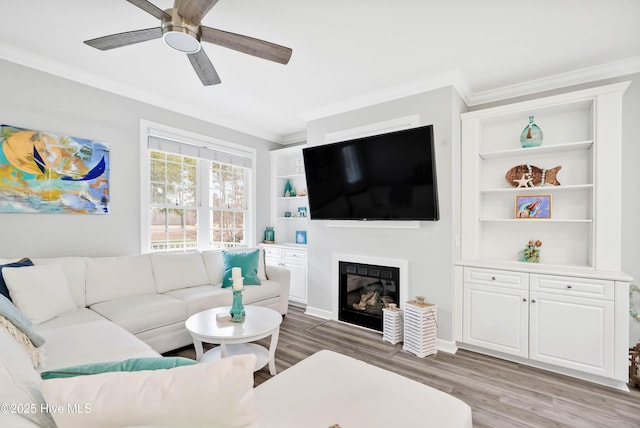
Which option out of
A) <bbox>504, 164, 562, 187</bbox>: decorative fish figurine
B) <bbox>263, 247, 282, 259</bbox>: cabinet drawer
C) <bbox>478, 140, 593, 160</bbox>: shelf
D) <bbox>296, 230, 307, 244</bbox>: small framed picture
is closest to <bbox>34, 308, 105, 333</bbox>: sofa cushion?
<bbox>263, 247, 282, 259</bbox>: cabinet drawer

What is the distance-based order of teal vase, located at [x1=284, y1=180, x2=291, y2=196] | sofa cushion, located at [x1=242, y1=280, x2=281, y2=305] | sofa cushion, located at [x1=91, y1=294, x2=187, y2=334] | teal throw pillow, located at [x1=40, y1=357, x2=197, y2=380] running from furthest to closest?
teal vase, located at [x1=284, y1=180, x2=291, y2=196], sofa cushion, located at [x1=242, y1=280, x2=281, y2=305], sofa cushion, located at [x1=91, y1=294, x2=187, y2=334], teal throw pillow, located at [x1=40, y1=357, x2=197, y2=380]

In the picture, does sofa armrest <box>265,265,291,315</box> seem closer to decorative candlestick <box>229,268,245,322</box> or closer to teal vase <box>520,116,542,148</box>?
decorative candlestick <box>229,268,245,322</box>

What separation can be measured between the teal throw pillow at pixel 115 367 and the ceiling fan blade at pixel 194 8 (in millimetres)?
1617

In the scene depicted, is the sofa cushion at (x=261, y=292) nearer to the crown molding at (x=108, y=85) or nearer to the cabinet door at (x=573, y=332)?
the crown molding at (x=108, y=85)

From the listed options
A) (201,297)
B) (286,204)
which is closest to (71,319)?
(201,297)

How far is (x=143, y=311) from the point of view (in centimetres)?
253

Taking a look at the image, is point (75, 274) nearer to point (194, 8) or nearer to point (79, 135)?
point (79, 135)

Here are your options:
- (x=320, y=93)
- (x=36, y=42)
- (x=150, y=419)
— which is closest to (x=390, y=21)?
(x=320, y=93)

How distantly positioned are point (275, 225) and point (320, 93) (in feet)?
7.55

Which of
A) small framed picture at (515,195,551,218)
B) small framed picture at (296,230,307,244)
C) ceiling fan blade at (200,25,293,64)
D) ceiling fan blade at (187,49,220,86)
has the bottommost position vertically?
small framed picture at (296,230,307,244)

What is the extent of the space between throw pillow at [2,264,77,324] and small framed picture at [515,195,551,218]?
404cm

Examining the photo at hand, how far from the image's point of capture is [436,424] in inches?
44.3

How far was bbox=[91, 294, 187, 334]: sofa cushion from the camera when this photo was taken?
2.44 m

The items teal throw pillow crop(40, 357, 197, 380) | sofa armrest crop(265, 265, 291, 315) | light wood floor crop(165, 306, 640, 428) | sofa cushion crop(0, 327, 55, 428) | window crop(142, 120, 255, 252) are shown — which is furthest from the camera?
sofa armrest crop(265, 265, 291, 315)
